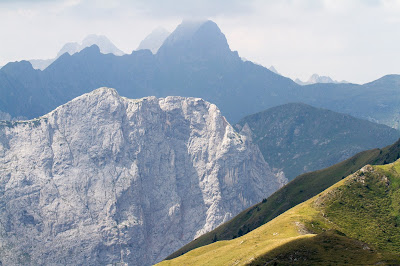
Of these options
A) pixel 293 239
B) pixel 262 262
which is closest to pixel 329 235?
pixel 293 239

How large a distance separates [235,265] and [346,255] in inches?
1668

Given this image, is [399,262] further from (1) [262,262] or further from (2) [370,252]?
(1) [262,262]

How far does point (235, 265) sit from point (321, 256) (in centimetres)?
3591

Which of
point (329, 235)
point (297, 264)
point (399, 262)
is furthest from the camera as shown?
point (329, 235)

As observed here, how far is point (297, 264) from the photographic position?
17662 centimetres

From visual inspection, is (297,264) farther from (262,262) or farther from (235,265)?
(235,265)

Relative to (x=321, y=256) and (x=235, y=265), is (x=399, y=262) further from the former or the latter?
(x=235, y=265)

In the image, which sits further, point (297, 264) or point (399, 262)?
point (297, 264)

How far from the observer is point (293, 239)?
632ft

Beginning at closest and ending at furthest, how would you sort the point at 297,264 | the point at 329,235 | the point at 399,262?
the point at 399,262 < the point at 297,264 < the point at 329,235

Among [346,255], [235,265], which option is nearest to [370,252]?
[346,255]

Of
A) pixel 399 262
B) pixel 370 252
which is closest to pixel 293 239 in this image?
pixel 370 252

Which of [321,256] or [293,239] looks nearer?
[321,256]

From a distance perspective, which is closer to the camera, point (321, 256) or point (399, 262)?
point (399, 262)
